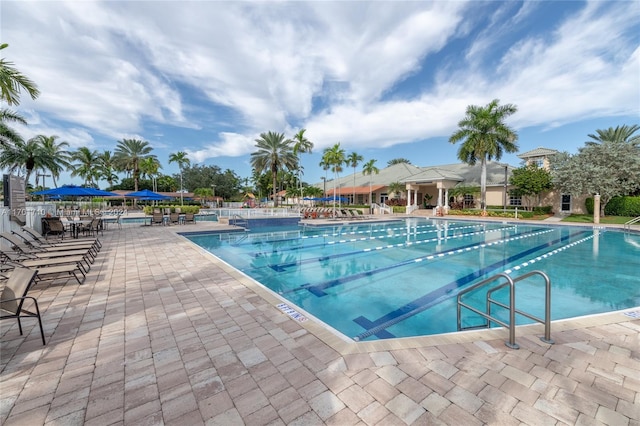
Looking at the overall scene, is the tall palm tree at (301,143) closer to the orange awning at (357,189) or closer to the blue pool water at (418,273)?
the orange awning at (357,189)

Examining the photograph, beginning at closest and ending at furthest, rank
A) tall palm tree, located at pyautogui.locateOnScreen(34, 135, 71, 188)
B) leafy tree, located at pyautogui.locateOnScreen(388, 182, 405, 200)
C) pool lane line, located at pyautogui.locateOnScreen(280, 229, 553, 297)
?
1. pool lane line, located at pyautogui.locateOnScreen(280, 229, 553, 297)
2. tall palm tree, located at pyautogui.locateOnScreen(34, 135, 71, 188)
3. leafy tree, located at pyautogui.locateOnScreen(388, 182, 405, 200)

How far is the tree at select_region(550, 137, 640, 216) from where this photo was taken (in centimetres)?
2236

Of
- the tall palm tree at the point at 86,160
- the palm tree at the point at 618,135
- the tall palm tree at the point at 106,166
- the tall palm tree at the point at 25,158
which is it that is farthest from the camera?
the tall palm tree at the point at 106,166

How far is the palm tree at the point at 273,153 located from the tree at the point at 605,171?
96.7ft

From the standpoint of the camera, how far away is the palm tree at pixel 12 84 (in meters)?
6.24

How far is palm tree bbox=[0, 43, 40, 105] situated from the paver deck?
18.9ft

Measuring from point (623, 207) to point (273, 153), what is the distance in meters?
35.8

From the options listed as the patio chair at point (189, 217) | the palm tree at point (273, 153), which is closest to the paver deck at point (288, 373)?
the patio chair at point (189, 217)

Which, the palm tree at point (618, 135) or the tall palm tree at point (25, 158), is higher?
the palm tree at point (618, 135)

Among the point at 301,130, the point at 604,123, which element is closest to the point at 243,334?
the point at 301,130

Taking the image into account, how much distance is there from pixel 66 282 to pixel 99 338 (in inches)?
139

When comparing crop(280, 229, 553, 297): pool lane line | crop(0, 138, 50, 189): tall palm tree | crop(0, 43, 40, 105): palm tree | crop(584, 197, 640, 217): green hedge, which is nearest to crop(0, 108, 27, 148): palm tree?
crop(0, 138, 50, 189): tall palm tree

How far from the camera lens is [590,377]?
2.70m

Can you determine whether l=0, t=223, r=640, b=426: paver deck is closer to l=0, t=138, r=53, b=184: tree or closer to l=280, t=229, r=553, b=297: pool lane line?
l=280, t=229, r=553, b=297: pool lane line
